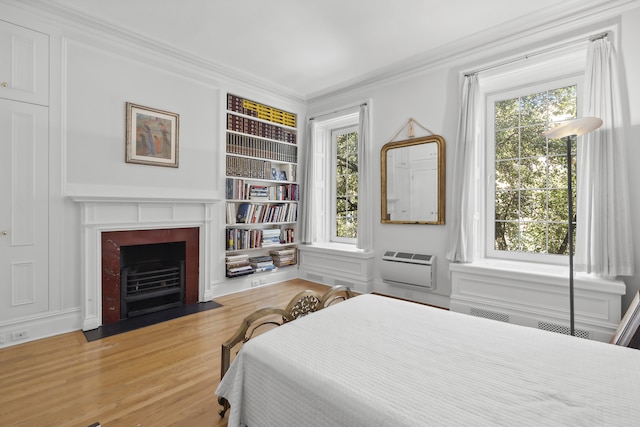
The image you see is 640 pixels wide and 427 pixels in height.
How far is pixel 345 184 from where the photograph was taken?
15.7 ft

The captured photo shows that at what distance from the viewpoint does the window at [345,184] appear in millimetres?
4691

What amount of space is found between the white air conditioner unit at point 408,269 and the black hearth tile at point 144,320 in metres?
2.11

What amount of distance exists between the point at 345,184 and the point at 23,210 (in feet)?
12.1

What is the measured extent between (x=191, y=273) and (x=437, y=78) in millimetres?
3715

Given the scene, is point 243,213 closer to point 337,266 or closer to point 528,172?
point 337,266

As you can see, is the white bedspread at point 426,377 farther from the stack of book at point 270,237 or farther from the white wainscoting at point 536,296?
the stack of book at point 270,237

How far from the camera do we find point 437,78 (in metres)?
3.57

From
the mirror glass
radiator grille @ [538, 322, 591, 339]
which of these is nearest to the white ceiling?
the mirror glass

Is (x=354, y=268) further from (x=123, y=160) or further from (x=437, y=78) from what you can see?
(x=123, y=160)

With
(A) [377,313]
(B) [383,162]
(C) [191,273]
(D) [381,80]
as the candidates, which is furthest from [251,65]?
(A) [377,313]

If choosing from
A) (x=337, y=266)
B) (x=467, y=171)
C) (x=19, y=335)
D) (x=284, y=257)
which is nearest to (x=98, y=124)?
(x=19, y=335)

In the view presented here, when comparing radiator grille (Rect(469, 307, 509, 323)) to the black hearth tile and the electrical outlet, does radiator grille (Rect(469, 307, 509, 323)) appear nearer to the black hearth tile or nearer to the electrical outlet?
the black hearth tile

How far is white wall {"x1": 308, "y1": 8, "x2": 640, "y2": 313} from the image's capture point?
8.09 ft

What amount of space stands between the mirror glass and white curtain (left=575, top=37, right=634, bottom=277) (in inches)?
49.5
